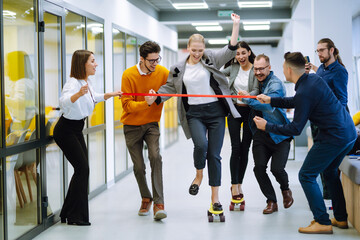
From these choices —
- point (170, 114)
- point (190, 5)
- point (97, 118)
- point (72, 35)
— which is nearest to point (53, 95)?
point (72, 35)

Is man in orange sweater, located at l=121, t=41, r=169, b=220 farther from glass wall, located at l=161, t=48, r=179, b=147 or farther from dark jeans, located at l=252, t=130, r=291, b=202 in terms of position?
glass wall, located at l=161, t=48, r=179, b=147

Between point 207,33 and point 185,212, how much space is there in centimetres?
1166

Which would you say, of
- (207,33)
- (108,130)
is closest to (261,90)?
(108,130)

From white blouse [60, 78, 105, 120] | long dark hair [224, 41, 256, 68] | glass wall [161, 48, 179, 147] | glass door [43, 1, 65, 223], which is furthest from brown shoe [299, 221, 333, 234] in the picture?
glass wall [161, 48, 179, 147]

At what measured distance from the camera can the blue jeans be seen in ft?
12.6

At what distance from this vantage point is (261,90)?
470 cm

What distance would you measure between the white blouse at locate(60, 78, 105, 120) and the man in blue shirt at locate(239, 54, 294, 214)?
1.40 meters

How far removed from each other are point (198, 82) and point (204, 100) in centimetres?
17

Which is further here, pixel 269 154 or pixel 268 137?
pixel 269 154

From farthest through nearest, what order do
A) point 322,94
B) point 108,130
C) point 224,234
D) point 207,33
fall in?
Result: point 207,33
point 108,130
point 224,234
point 322,94

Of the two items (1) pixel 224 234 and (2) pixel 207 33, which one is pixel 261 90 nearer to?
(1) pixel 224 234

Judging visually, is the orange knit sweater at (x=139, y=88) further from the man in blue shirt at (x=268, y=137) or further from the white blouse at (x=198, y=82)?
the man in blue shirt at (x=268, y=137)

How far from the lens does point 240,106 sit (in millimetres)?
4785

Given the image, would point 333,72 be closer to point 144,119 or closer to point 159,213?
point 144,119
